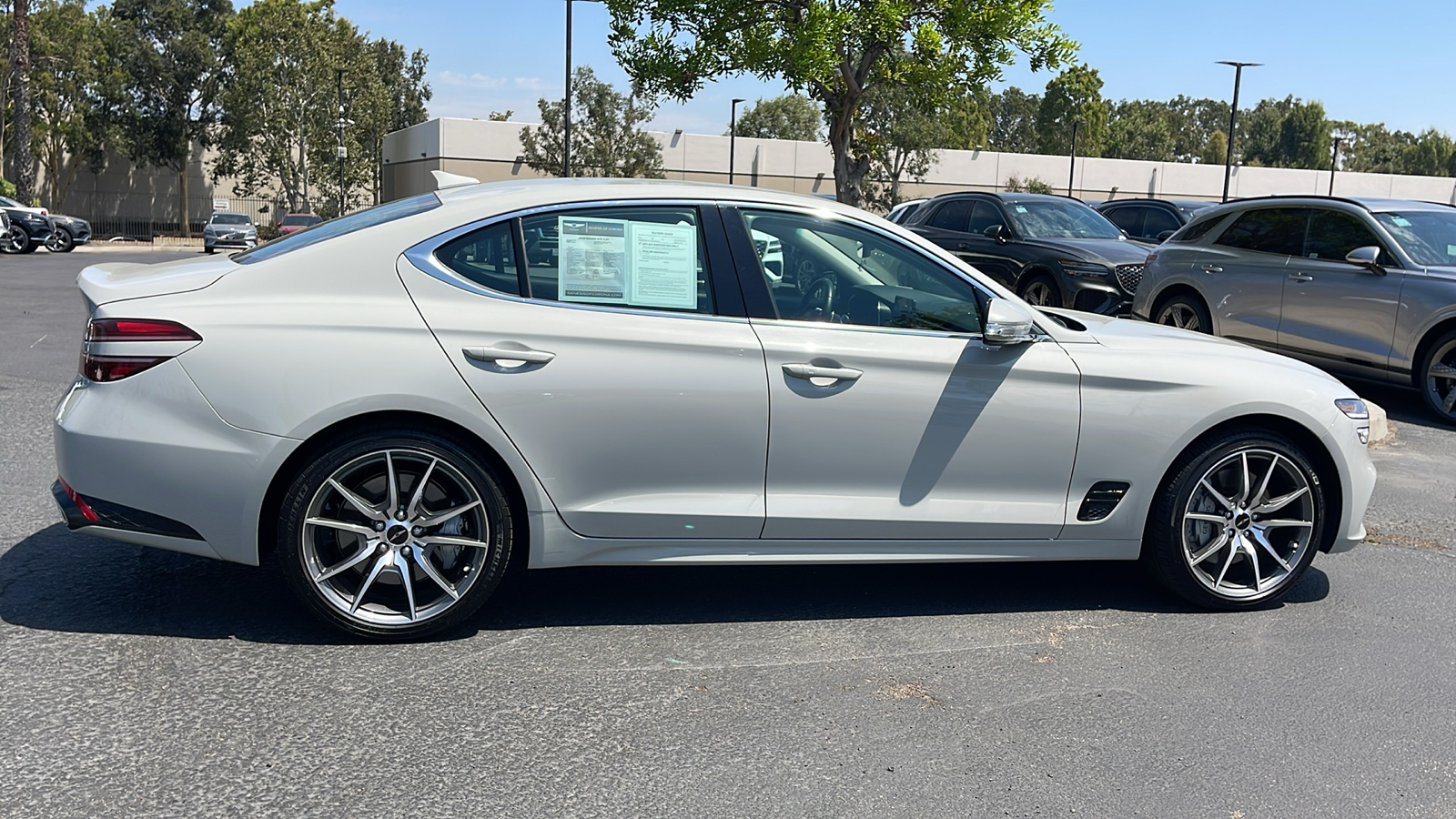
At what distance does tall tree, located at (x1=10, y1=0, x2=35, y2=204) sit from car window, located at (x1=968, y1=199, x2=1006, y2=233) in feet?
110

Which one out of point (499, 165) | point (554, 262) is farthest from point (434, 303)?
point (499, 165)

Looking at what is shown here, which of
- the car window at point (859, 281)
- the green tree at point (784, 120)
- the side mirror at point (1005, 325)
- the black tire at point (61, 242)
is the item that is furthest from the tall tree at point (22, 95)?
the green tree at point (784, 120)

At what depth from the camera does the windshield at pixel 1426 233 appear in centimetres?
977

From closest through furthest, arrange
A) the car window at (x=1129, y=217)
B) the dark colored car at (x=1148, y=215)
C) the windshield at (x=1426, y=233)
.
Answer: the windshield at (x=1426, y=233) → the dark colored car at (x=1148, y=215) → the car window at (x=1129, y=217)

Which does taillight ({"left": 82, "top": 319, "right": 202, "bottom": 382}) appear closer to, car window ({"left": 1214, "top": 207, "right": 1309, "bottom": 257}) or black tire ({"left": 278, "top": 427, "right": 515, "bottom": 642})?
black tire ({"left": 278, "top": 427, "right": 515, "bottom": 642})

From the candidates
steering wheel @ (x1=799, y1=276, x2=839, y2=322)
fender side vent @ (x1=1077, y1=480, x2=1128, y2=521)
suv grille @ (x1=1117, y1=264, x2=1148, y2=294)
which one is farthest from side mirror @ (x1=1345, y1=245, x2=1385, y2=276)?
steering wheel @ (x1=799, y1=276, x2=839, y2=322)

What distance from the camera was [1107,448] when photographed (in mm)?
4570

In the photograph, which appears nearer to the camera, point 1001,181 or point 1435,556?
point 1435,556

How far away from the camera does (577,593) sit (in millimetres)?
4832

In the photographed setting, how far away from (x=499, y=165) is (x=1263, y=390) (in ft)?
166

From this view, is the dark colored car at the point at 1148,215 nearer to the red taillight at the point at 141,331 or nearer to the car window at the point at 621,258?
the car window at the point at 621,258

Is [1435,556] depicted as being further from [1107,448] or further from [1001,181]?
[1001,181]

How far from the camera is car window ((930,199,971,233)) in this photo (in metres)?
14.6

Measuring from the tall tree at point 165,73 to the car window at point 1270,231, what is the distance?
55.8 m
